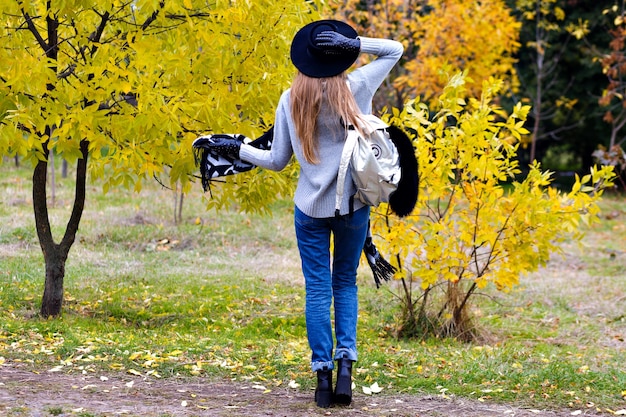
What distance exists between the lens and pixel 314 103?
3.55 meters

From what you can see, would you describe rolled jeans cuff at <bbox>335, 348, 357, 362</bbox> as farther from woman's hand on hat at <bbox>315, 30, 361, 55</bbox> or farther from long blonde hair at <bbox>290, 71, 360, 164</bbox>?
woman's hand on hat at <bbox>315, 30, 361, 55</bbox>

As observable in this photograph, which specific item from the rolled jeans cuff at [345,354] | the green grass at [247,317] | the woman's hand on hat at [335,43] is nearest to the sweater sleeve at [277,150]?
the woman's hand on hat at [335,43]

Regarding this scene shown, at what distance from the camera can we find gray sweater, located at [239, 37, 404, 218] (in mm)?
3590

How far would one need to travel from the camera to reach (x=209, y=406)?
145 inches

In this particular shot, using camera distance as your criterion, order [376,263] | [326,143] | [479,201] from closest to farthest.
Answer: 1. [326,143]
2. [376,263]
3. [479,201]

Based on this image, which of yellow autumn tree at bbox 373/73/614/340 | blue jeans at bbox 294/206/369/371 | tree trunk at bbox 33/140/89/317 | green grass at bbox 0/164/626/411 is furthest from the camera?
tree trunk at bbox 33/140/89/317

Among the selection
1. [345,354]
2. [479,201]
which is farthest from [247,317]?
[345,354]

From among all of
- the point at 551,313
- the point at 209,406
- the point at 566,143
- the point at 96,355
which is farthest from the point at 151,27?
the point at 566,143

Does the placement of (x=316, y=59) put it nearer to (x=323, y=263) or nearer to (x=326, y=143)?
(x=326, y=143)

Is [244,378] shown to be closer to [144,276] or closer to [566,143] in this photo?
[144,276]

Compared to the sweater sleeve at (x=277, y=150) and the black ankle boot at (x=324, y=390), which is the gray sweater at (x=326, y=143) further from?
the black ankle boot at (x=324, y=390)

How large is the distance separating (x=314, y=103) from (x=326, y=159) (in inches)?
9.6

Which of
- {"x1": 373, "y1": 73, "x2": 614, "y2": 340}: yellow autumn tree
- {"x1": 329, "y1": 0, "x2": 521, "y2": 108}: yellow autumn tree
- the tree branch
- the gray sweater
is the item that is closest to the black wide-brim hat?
the gray sweater

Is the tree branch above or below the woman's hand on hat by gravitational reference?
above
